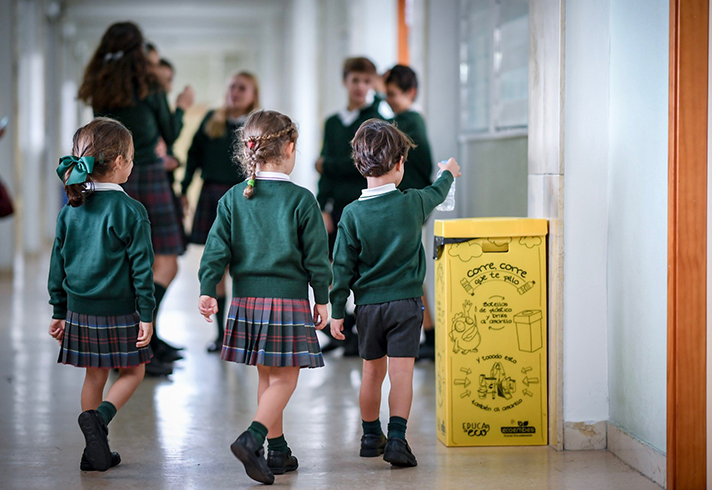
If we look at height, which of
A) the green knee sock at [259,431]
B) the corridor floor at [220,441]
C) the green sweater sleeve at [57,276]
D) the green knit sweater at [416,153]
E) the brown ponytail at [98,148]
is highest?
the green knit sweater at [416,153]

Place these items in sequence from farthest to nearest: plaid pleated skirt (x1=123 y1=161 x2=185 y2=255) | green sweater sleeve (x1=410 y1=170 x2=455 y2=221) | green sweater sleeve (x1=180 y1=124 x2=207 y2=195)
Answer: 1. green sweater sleeve (x1=180 y1=124 x2=207 y2=195)
2. plaid pleated skirt (x1=123 y1=161 x2=185 y2=255)
3. green sweater sleeve (x1=410 y1=170 x2=455 y2=221)

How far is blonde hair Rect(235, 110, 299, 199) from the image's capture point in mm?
2688

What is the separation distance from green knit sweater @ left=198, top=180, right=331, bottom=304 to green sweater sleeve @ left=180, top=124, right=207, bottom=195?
221cm

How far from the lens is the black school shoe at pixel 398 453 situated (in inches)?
109

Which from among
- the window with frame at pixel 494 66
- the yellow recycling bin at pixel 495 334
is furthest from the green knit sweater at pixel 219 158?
the yellow recycling bin at pixel 495 334

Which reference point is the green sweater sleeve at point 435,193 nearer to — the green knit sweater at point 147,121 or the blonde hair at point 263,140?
the blonde hair at point 263,140

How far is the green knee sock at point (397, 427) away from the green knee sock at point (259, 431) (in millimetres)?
428

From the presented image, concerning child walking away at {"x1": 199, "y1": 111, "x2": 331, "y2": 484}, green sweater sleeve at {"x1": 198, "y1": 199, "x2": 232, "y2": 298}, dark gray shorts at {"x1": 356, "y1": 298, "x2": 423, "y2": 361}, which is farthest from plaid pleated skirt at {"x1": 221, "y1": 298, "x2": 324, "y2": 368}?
dark gray shorts at {"x1": 356, "y1": 298, "x2": 423, "y2": 361}

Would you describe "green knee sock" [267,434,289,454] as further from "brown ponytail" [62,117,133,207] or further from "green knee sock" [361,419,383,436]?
"brown ponytail" [62,117,133,207]

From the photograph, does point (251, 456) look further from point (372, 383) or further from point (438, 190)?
point (438, 190)

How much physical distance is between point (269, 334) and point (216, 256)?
28 centimetres

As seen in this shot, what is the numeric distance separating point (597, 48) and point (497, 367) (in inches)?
43.3

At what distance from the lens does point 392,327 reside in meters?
2.85

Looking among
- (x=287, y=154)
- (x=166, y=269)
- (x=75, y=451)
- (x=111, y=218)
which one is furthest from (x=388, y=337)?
(x=166, y=269)
